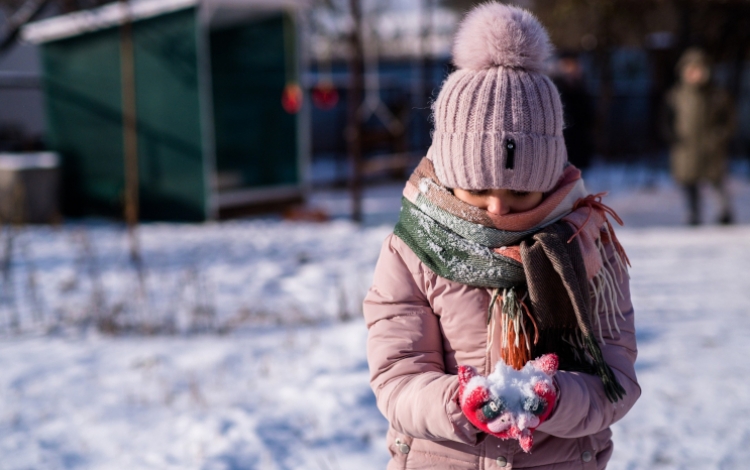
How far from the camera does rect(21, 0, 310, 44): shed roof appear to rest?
8.61 meters

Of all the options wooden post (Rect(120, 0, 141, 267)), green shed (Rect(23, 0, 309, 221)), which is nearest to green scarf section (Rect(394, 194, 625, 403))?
wooden post (Rect(120, 0, 141, 267))

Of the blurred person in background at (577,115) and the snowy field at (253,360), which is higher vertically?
the blurred person in background at (577,115)

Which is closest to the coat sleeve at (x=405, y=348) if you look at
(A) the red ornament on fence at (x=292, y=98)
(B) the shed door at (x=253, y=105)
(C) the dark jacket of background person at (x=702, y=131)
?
(C) the dark jacket of background person at (x=702, y=131)

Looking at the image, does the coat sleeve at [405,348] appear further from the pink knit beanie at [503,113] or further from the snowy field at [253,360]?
the snowy field at [253,360]

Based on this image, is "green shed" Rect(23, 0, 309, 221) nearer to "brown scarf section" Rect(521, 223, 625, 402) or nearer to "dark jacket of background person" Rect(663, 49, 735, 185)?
"dark jacket of background person" Rect(663, 49, 735, 185)

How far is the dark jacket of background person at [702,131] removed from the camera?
7.68 m

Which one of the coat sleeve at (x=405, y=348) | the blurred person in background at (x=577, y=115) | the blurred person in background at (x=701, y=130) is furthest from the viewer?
the blurred person in background at (x=577, y=115)

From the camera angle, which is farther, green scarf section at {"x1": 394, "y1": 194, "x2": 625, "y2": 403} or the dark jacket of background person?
the dark jacket of background person

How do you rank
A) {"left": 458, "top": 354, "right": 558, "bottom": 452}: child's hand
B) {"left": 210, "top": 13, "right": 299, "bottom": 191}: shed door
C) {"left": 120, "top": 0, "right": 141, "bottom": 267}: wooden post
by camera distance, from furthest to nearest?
{"left": 210, "top": 13, "right": 299, "bottom": 191}: shed door → {"left": 120, "top": 0, "right": 141, "bottom": 267}: wooden post → {"left": 458, "top": 354, "right": 558, "bottom": 452}: child's hand

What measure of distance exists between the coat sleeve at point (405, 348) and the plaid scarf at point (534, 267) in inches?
2.5

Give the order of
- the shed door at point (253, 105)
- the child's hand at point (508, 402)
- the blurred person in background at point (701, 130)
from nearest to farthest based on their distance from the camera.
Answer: the child's hand at point (508, 402) → the blurred person in background at point (701, 130) → the shed door at point (253, 105)

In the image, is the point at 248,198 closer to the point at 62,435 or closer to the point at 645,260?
the point at 645,260

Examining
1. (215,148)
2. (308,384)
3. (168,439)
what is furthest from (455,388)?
(215,148)

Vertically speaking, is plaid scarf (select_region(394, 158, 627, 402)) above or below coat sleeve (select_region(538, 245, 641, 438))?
above
